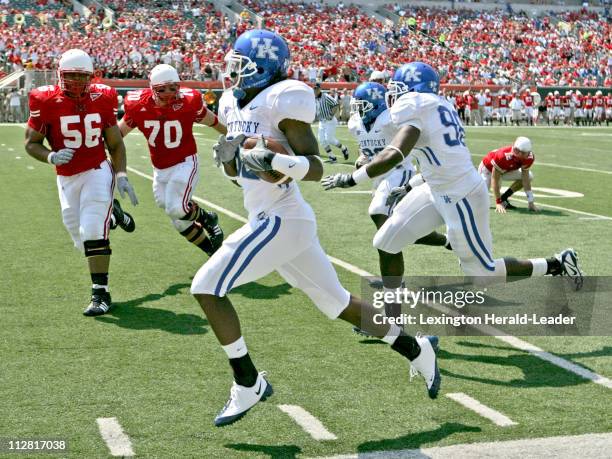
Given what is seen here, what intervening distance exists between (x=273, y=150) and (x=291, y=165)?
19 cm

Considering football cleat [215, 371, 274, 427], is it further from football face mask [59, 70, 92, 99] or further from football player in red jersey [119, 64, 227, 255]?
football player in red jersey [119, 64, 227, 255]

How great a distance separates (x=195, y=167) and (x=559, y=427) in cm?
461

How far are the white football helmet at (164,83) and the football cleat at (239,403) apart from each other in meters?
3.95

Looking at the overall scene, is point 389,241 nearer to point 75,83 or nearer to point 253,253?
point 253,253

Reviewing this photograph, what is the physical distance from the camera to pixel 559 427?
12.8ft

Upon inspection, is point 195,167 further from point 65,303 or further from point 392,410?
point 392,410

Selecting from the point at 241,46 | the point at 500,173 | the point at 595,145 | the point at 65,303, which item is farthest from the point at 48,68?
the point at 241,46

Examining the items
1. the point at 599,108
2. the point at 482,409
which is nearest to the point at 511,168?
the point at 482,409

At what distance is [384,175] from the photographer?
22.1 feet

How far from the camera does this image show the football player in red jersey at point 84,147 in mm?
6293

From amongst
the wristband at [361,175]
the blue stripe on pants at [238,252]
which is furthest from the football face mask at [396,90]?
the blue stripe on pants at [238,252]

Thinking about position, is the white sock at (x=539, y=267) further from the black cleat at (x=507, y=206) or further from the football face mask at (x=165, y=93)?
the black cleat at (x=507, y=206)

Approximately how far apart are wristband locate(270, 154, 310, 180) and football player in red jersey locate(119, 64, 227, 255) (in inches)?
147

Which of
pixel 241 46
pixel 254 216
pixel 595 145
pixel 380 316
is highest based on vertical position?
pixel 241 46
